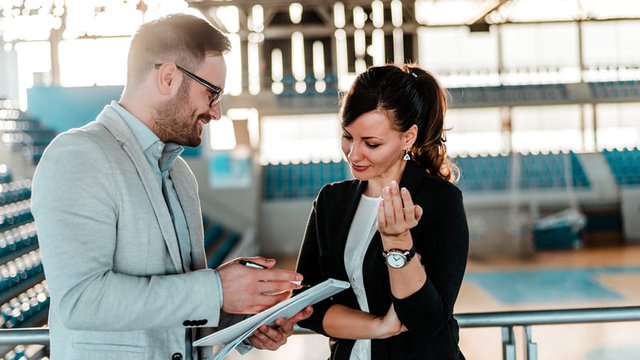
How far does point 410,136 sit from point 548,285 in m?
7.88

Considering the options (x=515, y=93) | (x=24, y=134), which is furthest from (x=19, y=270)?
(x=515, y=93)

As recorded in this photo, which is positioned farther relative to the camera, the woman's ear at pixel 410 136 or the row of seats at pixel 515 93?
the row of seats at pixel 515 93

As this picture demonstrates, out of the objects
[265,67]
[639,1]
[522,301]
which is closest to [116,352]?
[522,301]

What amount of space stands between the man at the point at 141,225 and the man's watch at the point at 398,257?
207mm

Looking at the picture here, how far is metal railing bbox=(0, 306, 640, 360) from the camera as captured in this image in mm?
1774

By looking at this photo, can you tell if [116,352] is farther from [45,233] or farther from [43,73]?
[43,73]

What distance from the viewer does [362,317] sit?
4.82ft

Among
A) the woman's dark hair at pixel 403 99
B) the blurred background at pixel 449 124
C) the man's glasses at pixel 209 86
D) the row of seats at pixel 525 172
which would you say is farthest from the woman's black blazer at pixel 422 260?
the row of seats at pixel 525 172

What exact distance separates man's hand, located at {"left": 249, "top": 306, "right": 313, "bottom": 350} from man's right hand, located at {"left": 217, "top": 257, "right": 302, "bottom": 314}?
19cm

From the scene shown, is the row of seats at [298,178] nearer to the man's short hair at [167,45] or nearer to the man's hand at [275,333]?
the man's hand at [275,333]

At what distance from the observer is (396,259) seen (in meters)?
1.29

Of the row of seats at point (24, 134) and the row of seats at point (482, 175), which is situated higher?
the row of seats at point (24, 134)

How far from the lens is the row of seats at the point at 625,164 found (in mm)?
13522

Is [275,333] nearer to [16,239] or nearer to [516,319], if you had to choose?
[516,319]
